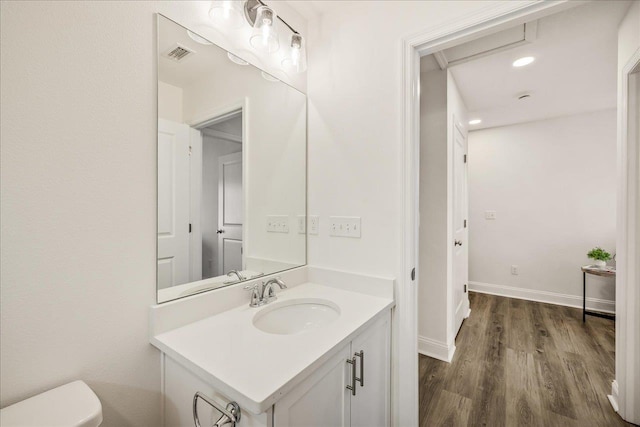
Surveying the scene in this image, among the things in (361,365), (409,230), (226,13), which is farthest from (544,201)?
(226,13)

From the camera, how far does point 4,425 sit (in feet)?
2.13

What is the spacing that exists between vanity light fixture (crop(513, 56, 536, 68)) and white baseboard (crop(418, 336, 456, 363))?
230cm

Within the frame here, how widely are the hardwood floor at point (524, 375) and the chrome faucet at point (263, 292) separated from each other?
1.19 meters

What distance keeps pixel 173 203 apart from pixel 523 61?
2.65m

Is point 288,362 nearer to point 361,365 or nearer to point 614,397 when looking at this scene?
point 361,365

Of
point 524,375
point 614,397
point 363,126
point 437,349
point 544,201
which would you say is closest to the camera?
point 363,126

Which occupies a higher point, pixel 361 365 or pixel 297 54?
pixel 297 54

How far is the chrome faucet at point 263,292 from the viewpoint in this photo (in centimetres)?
129

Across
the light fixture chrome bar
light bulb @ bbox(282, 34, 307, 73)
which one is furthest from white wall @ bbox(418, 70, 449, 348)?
the light fixture chrome bar

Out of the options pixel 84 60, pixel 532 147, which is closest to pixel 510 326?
pixel 532 147

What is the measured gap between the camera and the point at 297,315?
53.9 inches

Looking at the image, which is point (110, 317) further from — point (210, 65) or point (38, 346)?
point (210, 65)

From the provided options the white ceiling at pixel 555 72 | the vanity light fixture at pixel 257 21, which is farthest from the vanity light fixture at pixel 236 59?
the white ceiling at pixel 555 72

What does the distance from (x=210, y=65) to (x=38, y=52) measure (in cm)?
58
